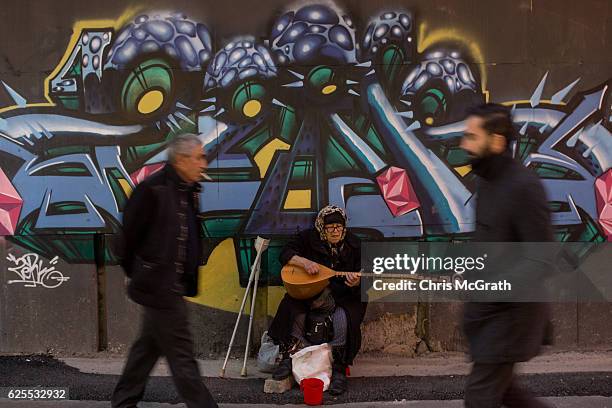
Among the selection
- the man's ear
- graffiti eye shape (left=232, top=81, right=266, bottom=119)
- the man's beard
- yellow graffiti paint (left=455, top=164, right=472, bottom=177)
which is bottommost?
the man's beard

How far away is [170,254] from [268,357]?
5.44 ft

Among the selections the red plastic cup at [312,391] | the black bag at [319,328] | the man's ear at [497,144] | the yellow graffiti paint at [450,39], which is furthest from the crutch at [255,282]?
the man's ear at [497,144]

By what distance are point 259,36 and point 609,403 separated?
347 cm

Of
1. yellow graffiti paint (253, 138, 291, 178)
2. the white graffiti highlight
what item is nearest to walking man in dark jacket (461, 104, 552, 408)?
yellow graffiti paint (253, 138, 291, 178)

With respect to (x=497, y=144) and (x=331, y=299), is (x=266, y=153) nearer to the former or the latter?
(x=331, y=299)

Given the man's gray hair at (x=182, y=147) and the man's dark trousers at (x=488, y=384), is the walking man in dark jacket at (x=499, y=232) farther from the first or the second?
the man's gray hair at (x=182, y=147)

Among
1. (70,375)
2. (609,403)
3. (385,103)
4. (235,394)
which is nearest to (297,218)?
(385,103)

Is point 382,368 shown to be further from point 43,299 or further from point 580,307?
point 43,299

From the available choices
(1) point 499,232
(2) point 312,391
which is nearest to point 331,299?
(2) point 312,391

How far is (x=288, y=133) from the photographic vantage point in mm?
5684

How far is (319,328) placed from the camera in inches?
202

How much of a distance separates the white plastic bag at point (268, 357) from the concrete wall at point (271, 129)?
19.5 inches

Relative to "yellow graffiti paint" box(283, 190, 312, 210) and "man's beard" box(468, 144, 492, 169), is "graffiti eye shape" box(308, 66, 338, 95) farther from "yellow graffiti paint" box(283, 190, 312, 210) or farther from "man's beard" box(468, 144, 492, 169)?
"man's beard" box(468, 144, 492, 169)

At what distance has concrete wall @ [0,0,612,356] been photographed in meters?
5.64
